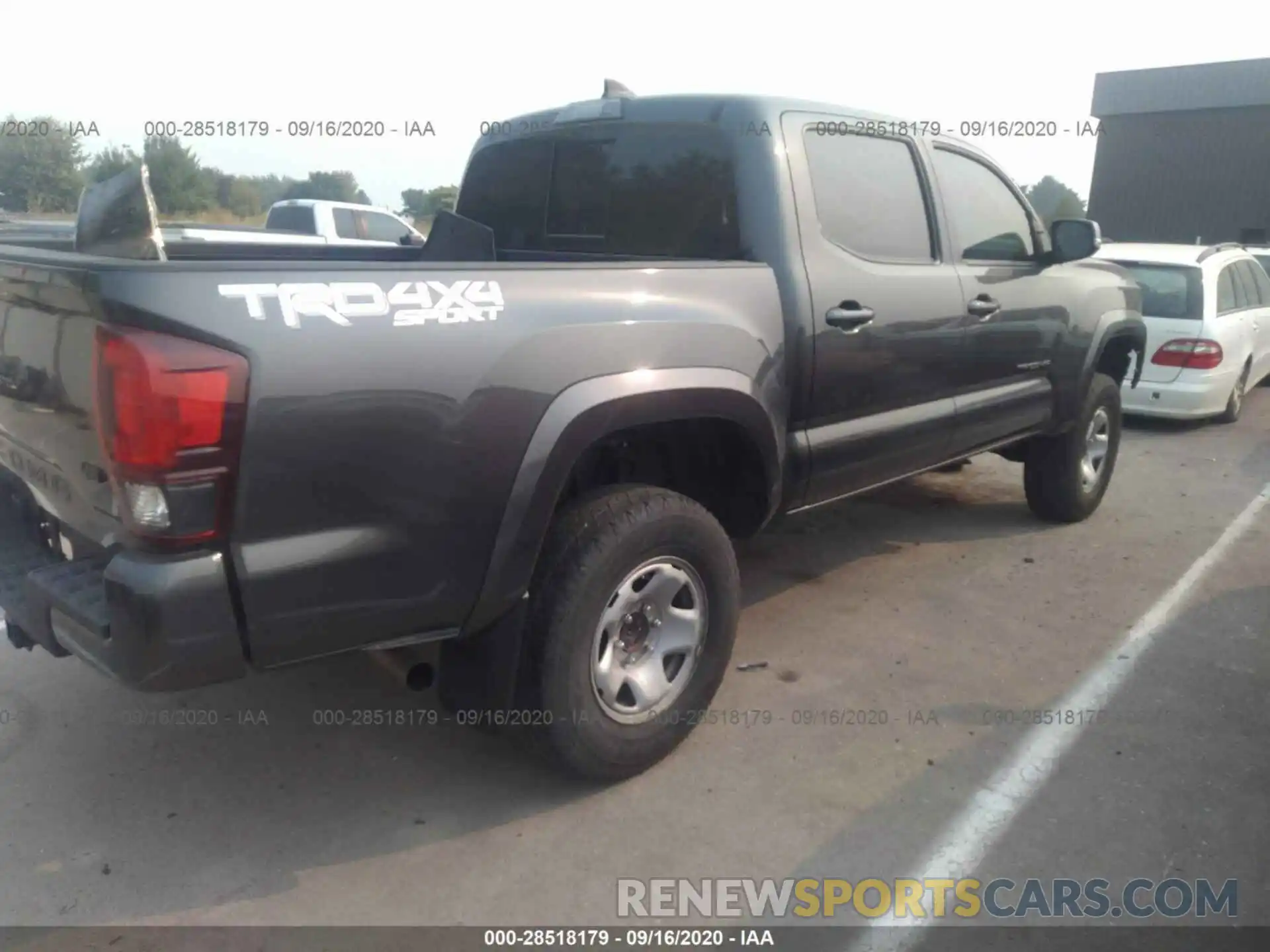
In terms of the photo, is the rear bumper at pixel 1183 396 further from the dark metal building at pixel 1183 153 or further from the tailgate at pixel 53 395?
the dark metal building at pixel 1183 153

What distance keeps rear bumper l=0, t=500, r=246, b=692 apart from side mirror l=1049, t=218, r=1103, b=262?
13.4ft

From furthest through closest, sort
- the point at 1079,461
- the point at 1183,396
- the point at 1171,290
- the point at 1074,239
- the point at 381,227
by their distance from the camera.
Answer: the point at 381,227
the point at 1171,290
the point at 1183,396
the point at 1079,461
the point at 1074,239

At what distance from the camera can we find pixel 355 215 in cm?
1316

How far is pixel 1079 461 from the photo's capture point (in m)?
5.45

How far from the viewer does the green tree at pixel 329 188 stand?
1379 cm

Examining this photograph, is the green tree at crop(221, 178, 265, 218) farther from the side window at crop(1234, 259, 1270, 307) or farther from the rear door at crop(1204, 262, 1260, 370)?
the side window at crop(1234, 259, 1270, 307)

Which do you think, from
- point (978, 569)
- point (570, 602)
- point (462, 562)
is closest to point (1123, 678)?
point (978, 569)

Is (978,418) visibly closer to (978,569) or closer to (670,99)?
(978,569)

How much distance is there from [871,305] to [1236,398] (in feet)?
21.5

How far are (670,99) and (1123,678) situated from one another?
2729mm

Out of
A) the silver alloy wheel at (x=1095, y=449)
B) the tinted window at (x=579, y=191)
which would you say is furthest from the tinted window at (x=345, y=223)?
the silver alloy wheel at (x=1095, y=449)

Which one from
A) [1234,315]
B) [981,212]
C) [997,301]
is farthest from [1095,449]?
[1234,315]

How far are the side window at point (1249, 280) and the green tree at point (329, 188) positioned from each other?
1049 centimetres

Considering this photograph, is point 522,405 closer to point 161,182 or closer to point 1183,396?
point 1183,396
